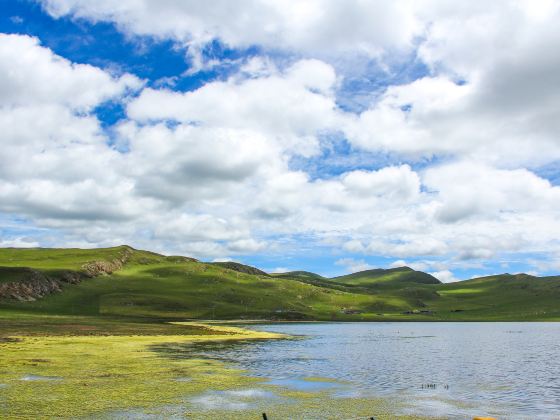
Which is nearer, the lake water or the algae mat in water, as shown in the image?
the algae mat in water

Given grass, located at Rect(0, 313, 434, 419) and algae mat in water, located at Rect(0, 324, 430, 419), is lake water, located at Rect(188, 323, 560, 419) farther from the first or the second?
algae mat in water, located at Rect(0, 324, 430, 419)

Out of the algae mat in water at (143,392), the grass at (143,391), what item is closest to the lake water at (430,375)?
the grass at (143,391)

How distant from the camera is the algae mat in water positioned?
39.4m

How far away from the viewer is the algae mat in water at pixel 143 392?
3938 cm

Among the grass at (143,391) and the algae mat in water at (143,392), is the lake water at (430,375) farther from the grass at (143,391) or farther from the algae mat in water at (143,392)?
the algae mat in water at (143,392)

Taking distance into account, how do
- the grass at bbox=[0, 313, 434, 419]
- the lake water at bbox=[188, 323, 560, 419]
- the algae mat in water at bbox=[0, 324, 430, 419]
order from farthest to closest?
the lake water at bbox=[188, 323, 560, 419] → the grass at bbox=[0, 313, 434, 419] → the algae mat in water at bbox=[0, 324, 430, 419]

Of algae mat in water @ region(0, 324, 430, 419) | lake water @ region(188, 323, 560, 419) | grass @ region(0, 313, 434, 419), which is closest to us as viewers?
algae mat in water @ region(0, 324, 430, 419)

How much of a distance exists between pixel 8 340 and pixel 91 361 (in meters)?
32.0

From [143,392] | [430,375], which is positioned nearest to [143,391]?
[143,392]

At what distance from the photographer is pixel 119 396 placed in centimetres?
4466

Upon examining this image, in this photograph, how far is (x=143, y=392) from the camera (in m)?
46.7

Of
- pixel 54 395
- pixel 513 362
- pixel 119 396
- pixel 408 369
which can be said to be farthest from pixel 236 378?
pixel 513 362

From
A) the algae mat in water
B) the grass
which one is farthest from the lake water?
the algae mat in water

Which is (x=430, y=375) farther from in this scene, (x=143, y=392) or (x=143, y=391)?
(x=143, y=392)
